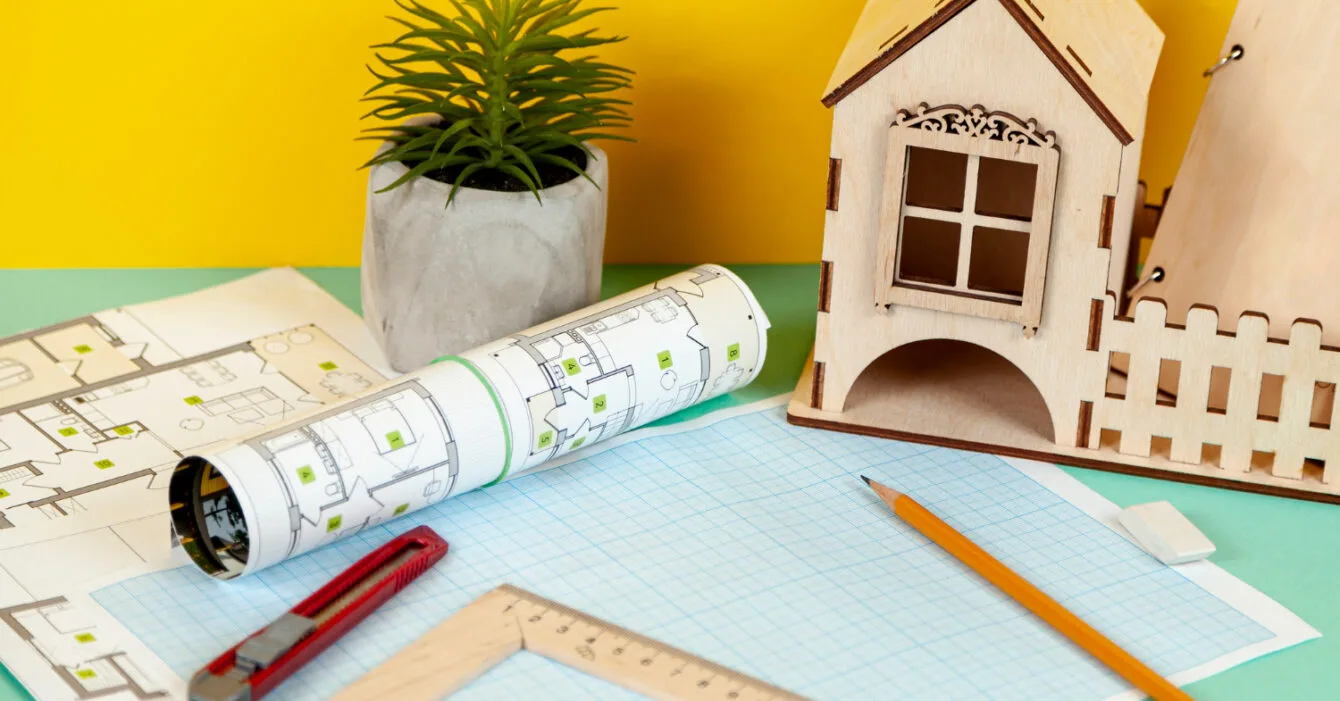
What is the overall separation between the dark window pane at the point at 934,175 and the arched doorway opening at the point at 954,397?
4.9 inches

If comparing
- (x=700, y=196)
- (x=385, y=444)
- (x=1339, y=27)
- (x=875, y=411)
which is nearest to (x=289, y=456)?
(x=385, y=444)

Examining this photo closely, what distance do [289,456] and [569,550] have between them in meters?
0.18

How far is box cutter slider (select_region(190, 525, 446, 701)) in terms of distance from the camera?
75cm

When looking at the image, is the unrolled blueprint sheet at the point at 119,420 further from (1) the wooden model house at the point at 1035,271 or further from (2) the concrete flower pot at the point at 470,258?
(1) the wooden model house at the point at 1035,271

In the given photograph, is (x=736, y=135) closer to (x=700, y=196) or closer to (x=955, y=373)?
(x=700, y=196)

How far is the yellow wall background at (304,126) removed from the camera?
3.85ft

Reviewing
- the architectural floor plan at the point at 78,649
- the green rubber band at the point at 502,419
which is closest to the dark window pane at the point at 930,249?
the green rubber band at the point at 502,419

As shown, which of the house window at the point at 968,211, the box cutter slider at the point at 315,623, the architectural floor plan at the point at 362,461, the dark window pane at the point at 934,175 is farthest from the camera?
the dark window pane at the point at 934,175

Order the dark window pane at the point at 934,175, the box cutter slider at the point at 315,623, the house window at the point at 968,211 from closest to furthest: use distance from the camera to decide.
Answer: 1. the box cutter slider at the point at 315,623
2. the house window at the point at 968,211
3. the dark window pane at the point at 934,175

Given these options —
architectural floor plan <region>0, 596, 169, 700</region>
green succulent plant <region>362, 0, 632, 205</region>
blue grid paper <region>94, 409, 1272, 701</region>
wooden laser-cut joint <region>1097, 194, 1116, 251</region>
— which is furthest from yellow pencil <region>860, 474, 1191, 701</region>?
architectural floor plan <region>0, 596, 169, 700</region>

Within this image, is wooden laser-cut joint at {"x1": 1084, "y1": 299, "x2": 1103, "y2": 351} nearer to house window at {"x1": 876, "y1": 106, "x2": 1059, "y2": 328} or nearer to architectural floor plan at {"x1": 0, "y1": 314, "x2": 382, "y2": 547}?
house window at {"x1": 876, "y1": 106, "x2": 1059, "y2": 328}

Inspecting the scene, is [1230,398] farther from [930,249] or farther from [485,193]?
[485,193]

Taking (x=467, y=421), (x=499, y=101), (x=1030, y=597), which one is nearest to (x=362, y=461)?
(x=467, y=421)

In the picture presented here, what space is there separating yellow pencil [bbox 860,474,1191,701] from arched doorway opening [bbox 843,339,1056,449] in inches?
4.3
